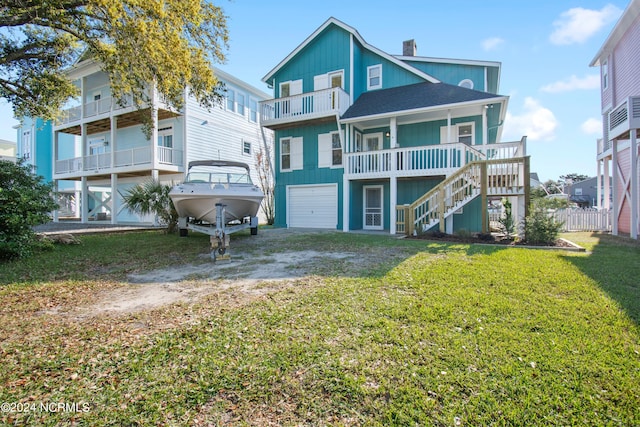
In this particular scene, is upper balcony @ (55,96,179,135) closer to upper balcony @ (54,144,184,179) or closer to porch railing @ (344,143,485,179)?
upper balcony @ (54,144,184,179)

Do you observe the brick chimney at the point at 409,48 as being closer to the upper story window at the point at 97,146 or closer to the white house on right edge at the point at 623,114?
the white house on right edge at the point at 623,114

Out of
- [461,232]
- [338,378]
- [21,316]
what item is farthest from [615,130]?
[21,316]

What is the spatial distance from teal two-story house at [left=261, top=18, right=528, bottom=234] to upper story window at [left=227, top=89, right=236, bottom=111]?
4054 mm

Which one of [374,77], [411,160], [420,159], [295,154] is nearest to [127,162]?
[295,154]

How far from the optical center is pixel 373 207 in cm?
1566

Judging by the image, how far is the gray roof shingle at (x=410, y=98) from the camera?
12875 millimetres

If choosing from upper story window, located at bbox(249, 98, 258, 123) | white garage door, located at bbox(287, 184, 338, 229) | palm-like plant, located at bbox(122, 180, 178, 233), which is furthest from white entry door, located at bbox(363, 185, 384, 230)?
upper story window, located at bbox(249, 98, 258, 123)

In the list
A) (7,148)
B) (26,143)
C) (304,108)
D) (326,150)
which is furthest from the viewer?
(7,148)

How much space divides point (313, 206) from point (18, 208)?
11099 millimetres

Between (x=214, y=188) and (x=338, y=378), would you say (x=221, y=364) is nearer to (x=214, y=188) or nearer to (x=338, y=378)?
(x=338, y=378)

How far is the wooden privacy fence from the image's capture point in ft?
47.9

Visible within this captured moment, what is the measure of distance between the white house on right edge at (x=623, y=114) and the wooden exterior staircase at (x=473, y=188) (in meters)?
3.76

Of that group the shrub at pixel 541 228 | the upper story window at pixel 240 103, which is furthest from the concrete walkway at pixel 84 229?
the shrub at pixel 541 228

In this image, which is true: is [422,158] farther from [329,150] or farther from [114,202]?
[114,202]
